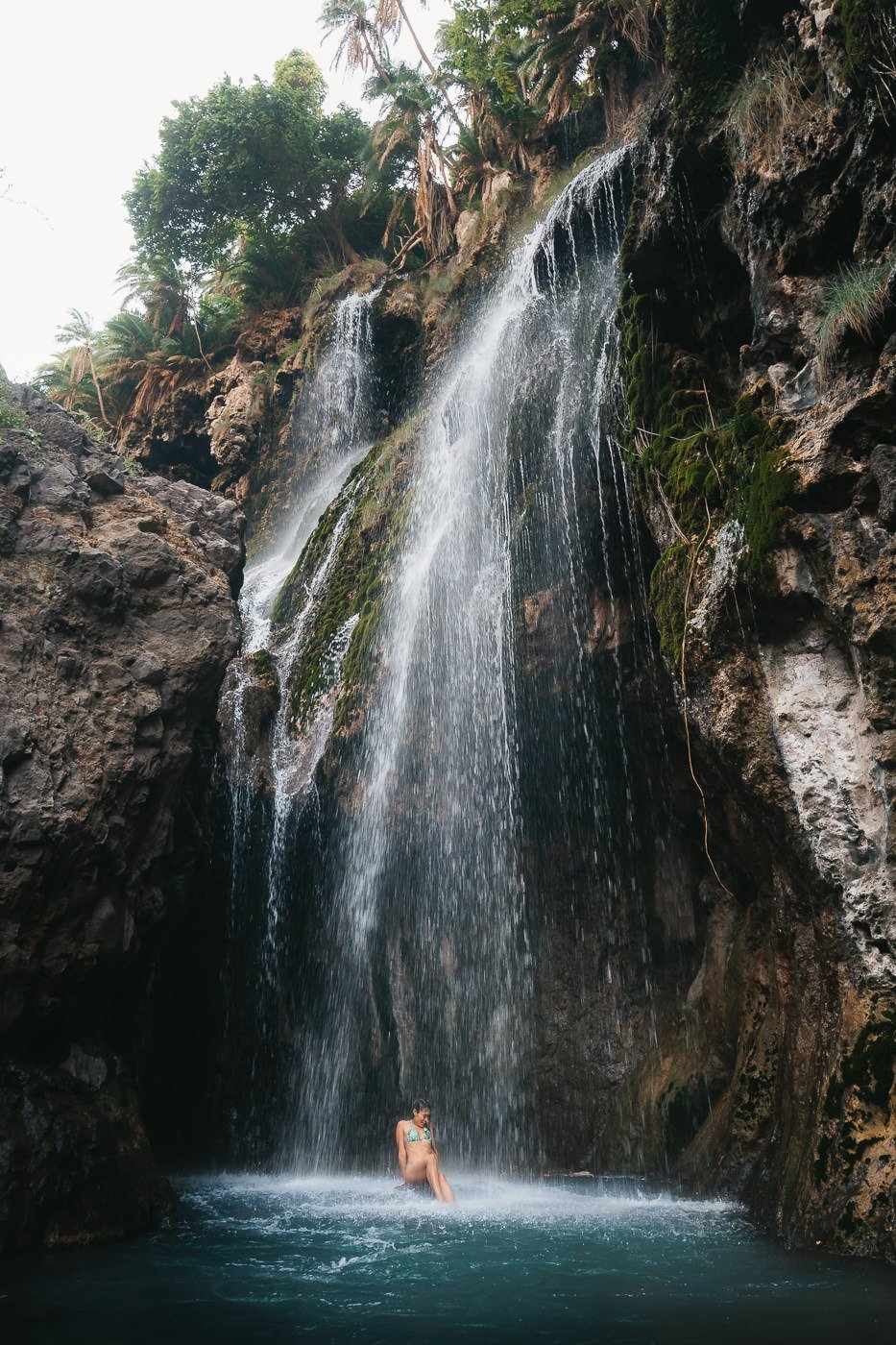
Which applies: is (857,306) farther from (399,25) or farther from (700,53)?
(399,25)

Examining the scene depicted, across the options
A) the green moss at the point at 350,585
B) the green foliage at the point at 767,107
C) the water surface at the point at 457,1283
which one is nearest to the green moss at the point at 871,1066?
the water surface at the point at 457,1283

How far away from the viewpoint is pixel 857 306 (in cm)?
602

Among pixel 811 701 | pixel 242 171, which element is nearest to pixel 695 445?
pixel 811 701

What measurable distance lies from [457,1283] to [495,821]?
570cm

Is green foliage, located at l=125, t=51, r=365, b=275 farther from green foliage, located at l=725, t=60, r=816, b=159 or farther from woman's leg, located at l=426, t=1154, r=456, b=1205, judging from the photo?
woman's leg, located at l=426, t=1154, r=456, b=1205

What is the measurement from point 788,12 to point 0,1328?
32.3ft

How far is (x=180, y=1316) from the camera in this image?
4.47 metres

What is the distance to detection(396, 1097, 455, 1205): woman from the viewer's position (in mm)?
7656

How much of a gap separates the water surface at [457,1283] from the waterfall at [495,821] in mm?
2801

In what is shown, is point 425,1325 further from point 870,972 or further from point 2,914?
point 2,914

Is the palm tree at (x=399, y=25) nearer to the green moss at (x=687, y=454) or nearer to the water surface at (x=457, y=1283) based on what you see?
the green moss at (x=687, y=454)

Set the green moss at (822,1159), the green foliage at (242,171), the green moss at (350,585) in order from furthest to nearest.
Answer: the green foliage at (242,171) → the green moss at (350,585) → the green moss at (822,1159)

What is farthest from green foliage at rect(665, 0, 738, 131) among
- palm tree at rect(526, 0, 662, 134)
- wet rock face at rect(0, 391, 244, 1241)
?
palm tree at rect(526, 0, 662, 134)

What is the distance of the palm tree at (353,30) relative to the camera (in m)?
21.9
